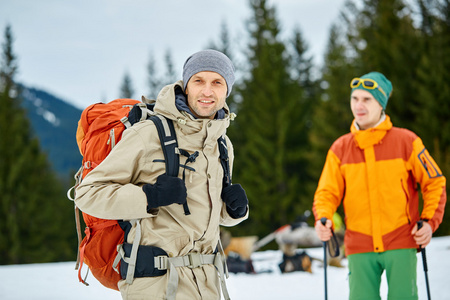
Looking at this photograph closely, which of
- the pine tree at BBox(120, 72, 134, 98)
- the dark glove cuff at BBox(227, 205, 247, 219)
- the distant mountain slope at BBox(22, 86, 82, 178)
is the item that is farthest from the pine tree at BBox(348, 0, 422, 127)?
the distant mountain slope at BBox(22, 86, 82, 178)

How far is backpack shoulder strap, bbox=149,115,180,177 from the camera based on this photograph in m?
2.27

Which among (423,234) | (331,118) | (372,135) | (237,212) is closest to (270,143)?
(331,118)

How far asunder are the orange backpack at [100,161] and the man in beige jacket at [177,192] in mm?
96

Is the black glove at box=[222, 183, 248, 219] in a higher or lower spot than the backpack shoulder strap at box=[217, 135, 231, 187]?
lower

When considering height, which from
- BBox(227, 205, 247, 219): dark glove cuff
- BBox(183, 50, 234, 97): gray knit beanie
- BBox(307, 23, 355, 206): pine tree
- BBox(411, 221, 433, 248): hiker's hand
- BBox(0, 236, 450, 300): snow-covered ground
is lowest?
BBox(0, 236, 450, 300): snow-covered ground

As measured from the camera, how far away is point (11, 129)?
89.7 ft

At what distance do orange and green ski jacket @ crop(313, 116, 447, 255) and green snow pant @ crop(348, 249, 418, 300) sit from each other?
71 millimetres

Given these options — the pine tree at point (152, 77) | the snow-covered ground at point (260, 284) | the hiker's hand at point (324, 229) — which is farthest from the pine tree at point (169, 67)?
the hiker's hand at point (324, 229)

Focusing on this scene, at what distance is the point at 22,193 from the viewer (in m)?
26.8

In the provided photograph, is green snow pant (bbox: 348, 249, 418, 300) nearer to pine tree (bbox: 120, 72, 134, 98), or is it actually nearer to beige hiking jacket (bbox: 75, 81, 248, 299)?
beige hiking jacket (bbox: 75, 81, 248, 299)

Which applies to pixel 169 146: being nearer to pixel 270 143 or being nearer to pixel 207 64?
pixel 207 64

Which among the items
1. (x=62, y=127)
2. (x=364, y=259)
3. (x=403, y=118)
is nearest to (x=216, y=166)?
(x=364, y=259)

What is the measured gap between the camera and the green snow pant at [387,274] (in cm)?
371

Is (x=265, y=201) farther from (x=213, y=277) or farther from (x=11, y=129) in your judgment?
(x=213, y=277)
